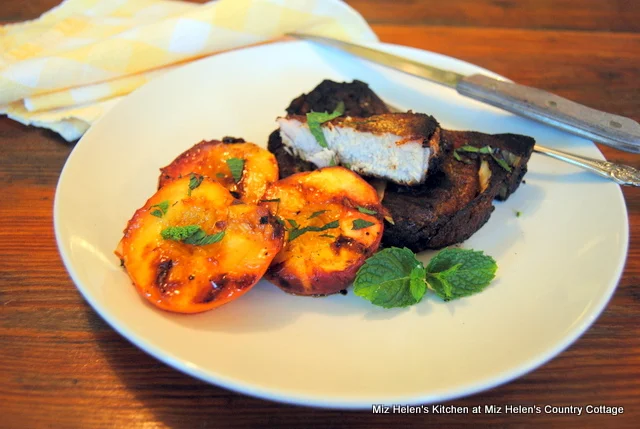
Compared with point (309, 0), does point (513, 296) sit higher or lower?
lower

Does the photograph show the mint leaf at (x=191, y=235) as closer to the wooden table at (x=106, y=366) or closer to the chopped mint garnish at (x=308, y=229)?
the chopped mint garnish at (x=308, y=229)

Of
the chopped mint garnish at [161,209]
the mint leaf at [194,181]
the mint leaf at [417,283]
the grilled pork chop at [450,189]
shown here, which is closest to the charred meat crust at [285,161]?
the grilled pork chop at [450,189]

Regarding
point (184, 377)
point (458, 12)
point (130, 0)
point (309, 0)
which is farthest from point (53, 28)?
point (458, 12)

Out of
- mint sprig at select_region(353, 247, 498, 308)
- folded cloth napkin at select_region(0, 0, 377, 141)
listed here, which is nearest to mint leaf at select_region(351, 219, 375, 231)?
mint sprig at select_region(353, 247, 498, 308)

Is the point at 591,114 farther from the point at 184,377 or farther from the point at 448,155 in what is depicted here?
the point at 184,377

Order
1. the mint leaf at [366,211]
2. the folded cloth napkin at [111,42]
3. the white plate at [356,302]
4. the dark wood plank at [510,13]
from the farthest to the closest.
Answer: the dark wood plank at [510,13]
the folded cloth napkin at [111,42]
the mint leaf at [366,211]
the white plate at [356,302]

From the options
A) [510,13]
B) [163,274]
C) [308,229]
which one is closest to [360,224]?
[308,229]

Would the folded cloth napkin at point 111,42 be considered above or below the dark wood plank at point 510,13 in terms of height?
below

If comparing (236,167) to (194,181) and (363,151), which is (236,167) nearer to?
(194,181)
